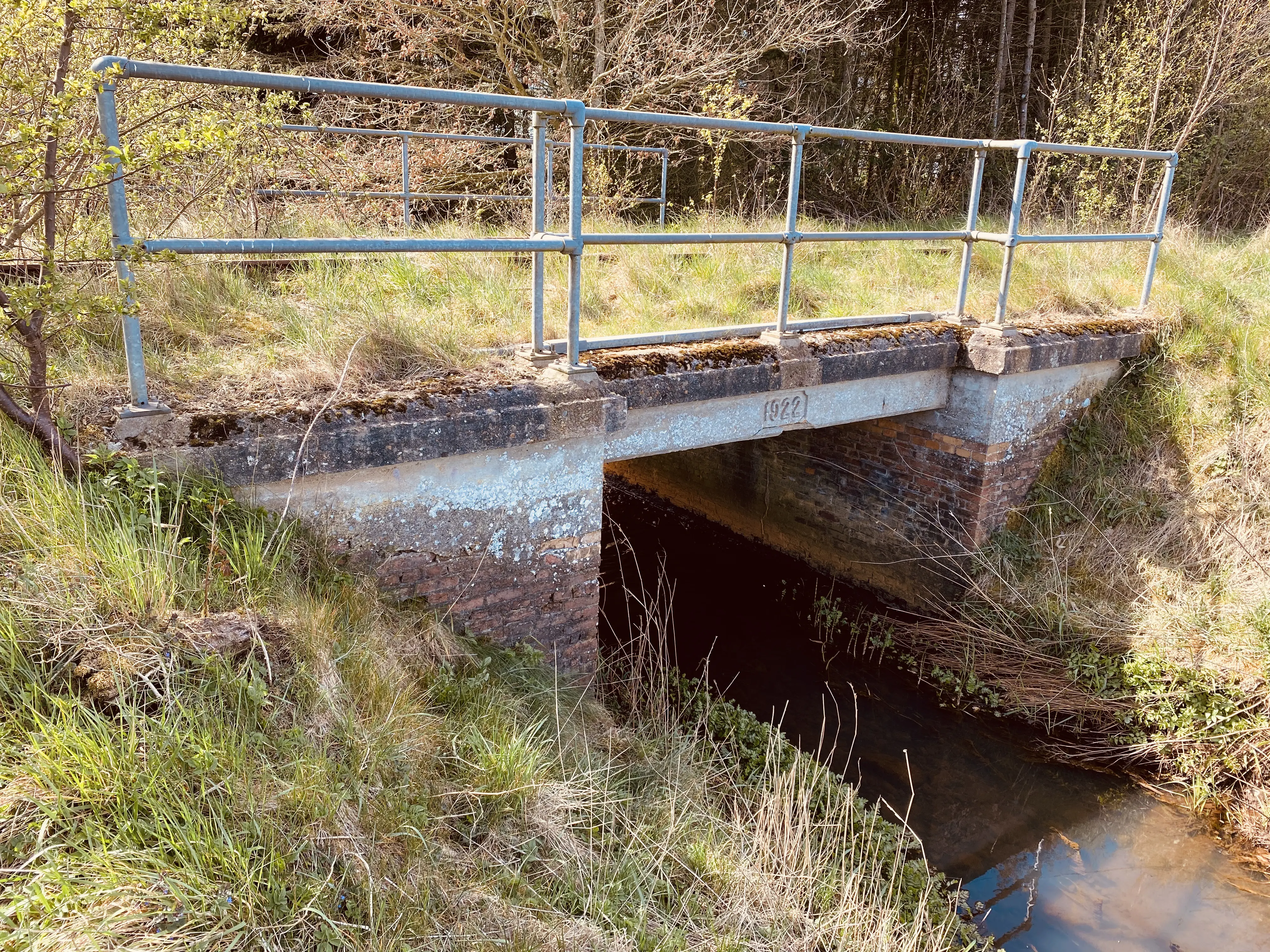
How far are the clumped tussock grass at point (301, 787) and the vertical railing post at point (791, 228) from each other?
2.58 m

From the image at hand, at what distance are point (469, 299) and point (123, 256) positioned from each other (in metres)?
2.41

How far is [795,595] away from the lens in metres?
7.40

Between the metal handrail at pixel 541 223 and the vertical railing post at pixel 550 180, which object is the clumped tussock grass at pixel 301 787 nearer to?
the metal handrail at pixel 541 223

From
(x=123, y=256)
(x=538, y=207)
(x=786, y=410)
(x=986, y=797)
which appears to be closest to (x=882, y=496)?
(x=786, y=410)

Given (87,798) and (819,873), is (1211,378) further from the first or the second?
(87,798)

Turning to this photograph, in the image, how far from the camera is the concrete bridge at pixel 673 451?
3.61 meters

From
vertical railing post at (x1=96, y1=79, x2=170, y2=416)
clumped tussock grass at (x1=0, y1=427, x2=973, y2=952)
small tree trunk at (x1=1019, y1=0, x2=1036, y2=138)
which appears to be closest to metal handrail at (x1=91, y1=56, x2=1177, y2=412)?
vertical railing post at (x1=96, y1=79, x2=170, y2=416)

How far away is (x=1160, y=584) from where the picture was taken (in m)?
6.12

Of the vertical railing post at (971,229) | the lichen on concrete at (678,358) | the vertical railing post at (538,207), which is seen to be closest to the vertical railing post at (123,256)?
the vertical railing post at (538,207)

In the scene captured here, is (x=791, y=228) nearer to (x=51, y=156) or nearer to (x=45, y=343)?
(x=51, y=156)

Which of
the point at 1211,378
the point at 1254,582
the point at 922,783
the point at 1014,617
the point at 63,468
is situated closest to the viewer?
the point at 63,468

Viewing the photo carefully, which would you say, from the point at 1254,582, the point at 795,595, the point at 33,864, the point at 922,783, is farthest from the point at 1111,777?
the point at 33,864

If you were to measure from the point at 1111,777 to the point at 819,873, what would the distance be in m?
2.85

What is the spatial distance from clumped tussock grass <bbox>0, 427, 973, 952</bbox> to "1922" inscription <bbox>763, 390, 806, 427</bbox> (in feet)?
7.30
